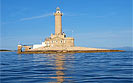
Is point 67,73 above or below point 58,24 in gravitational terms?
below

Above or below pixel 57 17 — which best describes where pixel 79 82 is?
below

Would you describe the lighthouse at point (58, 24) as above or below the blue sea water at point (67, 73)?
above

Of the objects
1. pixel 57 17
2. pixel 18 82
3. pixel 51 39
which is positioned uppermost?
pixel 57 17

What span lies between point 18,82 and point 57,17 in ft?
320

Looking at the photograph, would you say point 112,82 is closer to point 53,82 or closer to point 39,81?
point 53,82

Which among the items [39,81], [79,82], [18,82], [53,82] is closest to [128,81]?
[79,82]

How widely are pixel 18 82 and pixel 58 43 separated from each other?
304 feet

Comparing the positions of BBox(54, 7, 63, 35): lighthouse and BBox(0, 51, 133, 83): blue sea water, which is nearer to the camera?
BBox(0, 51, 133, 83): blue sea water

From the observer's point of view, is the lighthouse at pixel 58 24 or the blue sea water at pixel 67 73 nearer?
the blue sea water at pixel 67 73

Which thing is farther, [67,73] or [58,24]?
[58,24]

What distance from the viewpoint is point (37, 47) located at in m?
105

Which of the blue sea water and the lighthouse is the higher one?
the lighthouse

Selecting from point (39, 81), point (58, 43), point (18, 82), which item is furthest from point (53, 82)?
point (58, 43)

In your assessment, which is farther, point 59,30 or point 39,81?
point 59,30
